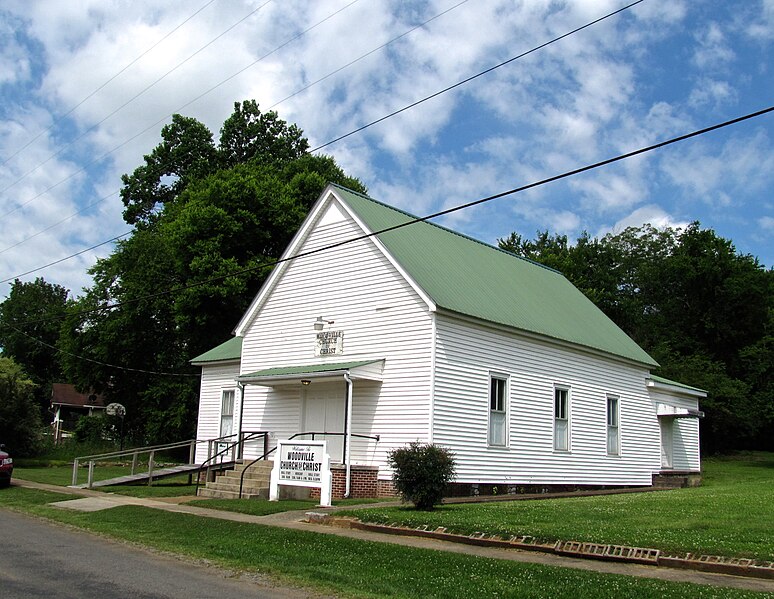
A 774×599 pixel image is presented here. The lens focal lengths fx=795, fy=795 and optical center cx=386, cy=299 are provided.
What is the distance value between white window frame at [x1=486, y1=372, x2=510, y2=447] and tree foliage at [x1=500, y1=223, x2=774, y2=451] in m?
28.1

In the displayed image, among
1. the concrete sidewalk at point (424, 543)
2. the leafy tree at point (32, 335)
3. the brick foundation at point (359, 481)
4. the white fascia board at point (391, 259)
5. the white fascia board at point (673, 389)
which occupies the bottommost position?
the concrete sidewalk at point (424, 543)

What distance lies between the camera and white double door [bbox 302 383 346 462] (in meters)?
22.8

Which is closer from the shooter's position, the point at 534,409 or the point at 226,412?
the point at 534,409

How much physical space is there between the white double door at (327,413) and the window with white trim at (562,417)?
6.98 meters

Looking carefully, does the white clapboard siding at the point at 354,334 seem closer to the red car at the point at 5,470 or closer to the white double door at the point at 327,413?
the white double door at the point at 327,413

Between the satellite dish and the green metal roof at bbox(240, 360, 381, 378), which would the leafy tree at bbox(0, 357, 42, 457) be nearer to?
the satellite dish

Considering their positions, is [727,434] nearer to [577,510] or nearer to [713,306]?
[713,306]

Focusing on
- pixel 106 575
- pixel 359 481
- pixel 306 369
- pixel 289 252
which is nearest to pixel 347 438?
pixel 359 481

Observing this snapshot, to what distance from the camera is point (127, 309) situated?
4325 centimetres

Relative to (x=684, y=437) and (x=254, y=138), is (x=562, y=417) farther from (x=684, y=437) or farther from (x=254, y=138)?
(x=254, y=138)

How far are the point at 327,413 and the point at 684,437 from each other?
1796 cm

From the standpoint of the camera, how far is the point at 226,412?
30.3 metres

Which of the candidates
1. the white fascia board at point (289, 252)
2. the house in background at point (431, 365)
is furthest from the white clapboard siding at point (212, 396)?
the white fascia board at point (289, 252)

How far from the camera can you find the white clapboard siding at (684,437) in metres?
32.5
